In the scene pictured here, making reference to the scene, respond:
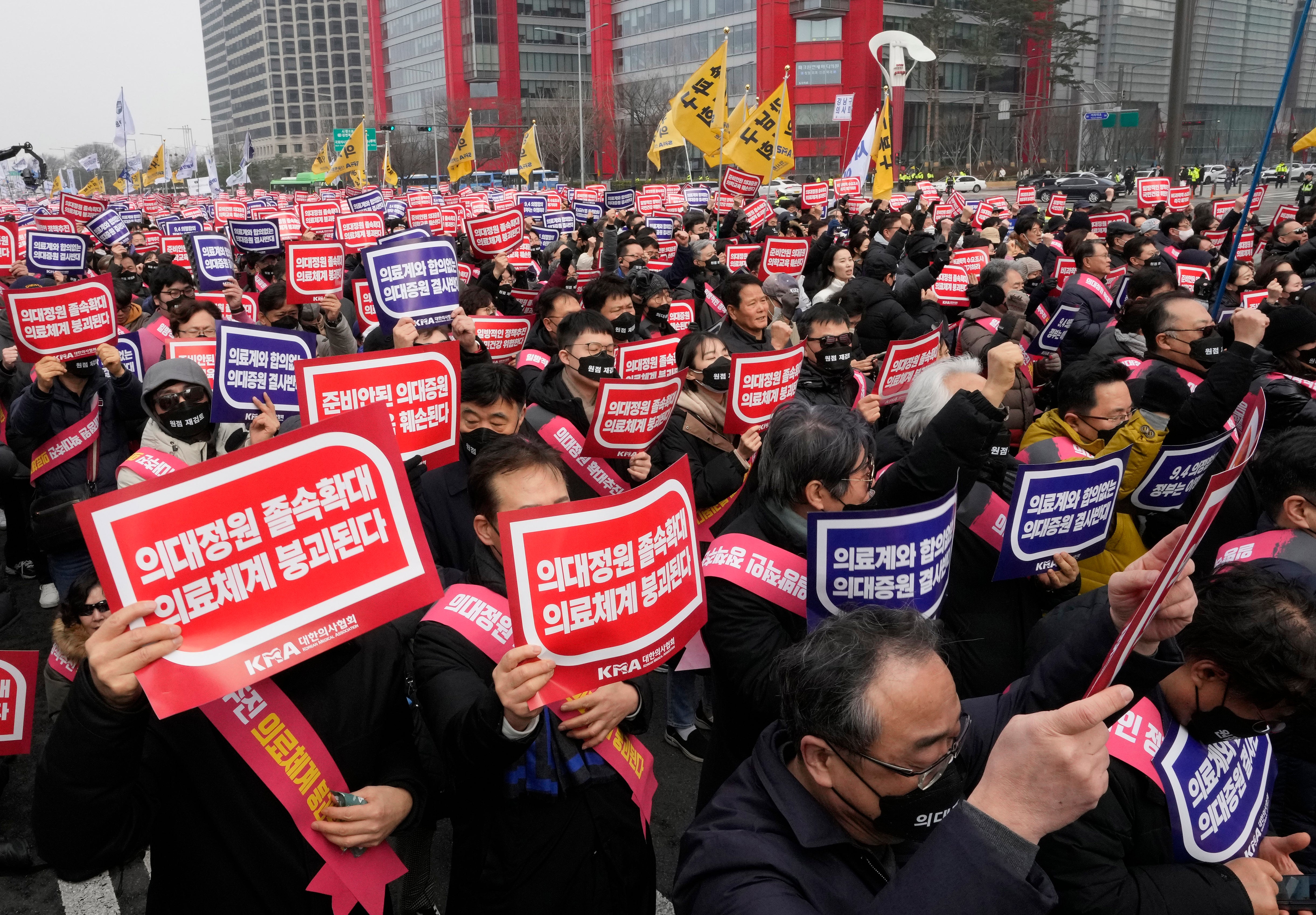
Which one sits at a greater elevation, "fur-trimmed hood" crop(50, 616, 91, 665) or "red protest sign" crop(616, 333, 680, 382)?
"red protest sign" crop(616, 333, 680, 382)

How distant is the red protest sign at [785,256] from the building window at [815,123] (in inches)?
2469

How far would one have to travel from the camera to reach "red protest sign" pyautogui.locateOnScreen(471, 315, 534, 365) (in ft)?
20.7

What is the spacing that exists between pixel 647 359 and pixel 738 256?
603cm

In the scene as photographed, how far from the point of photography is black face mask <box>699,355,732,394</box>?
14.8 ft

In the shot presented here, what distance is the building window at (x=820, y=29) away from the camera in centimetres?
6744

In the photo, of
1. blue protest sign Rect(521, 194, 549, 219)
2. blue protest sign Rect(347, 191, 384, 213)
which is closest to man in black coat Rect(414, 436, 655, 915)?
blue protest sign Rect(521, 194, 549, 219)

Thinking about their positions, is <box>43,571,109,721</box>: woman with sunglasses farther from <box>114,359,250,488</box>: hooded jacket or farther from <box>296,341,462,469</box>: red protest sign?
<box>114,359,250,488</box>: hooded jacket

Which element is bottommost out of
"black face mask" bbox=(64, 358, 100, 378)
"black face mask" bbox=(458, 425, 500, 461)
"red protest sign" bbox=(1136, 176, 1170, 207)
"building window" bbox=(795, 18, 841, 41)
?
"black face mask" bbox=(458, 425, 500, 461)

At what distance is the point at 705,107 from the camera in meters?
15.7

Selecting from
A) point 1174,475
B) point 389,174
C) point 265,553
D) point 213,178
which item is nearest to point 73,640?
point 265,553

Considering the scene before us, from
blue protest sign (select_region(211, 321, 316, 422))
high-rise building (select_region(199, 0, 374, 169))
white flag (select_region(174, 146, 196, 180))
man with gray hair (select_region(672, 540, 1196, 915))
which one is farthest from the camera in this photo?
high-rise building (select_region(199, 0, 374, 169))

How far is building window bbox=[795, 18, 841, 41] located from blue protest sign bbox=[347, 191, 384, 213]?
5524cm

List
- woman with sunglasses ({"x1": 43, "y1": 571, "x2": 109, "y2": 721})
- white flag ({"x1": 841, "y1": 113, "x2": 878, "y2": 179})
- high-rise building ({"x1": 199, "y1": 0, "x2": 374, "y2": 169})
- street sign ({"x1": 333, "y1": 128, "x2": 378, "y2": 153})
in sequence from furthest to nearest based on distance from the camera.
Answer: high-rise building ({"x1": 199, "y1": 0, "x2": 374, "y2": 169}), street sign ({"x1": 333, "y1": 128, "x2": 378, "y2": 153}), white flag ({"x1": 841, "y1": 113, "x2": 878, "y2": 179}), woman with sunglasses ({"x1": 43, "y1": 571, "x2": 109, "y2": 721})

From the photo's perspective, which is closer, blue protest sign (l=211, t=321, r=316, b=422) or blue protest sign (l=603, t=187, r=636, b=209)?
blue protest sign (l=211, t=321, r=316, b=422)
